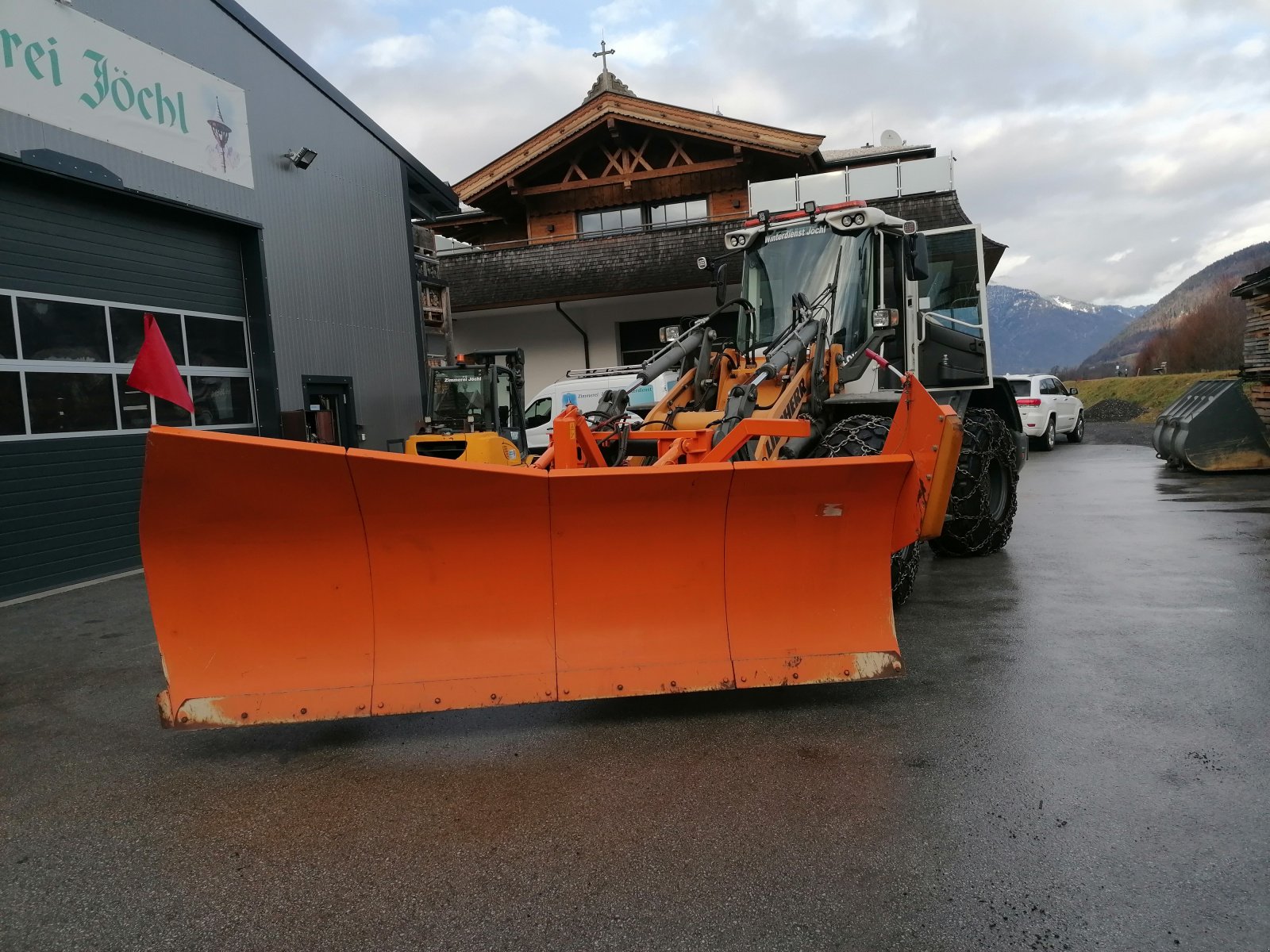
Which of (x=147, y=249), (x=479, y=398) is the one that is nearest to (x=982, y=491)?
(x=479, y=398)

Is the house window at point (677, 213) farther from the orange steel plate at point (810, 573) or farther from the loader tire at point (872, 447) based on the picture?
the orange steel plate at point (810, 573)

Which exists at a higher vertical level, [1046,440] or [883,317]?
[883,317]

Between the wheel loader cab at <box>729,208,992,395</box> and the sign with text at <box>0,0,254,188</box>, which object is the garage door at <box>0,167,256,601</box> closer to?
the sign with text at <box>0,0,254,188</box>

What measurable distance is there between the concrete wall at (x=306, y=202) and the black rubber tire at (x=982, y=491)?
878cm

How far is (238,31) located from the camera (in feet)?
35.7

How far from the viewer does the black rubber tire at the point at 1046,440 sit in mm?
19686

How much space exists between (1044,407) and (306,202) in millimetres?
16106

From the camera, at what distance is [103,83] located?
889 centimetres

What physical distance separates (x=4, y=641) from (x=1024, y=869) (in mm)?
7044

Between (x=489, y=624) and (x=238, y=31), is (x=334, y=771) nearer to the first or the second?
(x=489, y=624)

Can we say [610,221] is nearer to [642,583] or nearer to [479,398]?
[479,398]

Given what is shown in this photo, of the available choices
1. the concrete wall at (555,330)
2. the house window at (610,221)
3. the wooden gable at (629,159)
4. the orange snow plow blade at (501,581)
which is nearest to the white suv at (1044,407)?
the wooden gable at (629,159)

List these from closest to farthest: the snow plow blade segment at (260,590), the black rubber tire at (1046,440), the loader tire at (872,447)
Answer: the snow plow blade segment at (260,590) < the loader tire at (872,447) < the black rubber tire at (1046,440)

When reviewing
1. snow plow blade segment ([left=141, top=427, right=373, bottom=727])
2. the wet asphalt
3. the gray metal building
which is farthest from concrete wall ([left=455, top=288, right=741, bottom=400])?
snow plow blade segment ([left=141, top=427, right=373, bottom=727])
